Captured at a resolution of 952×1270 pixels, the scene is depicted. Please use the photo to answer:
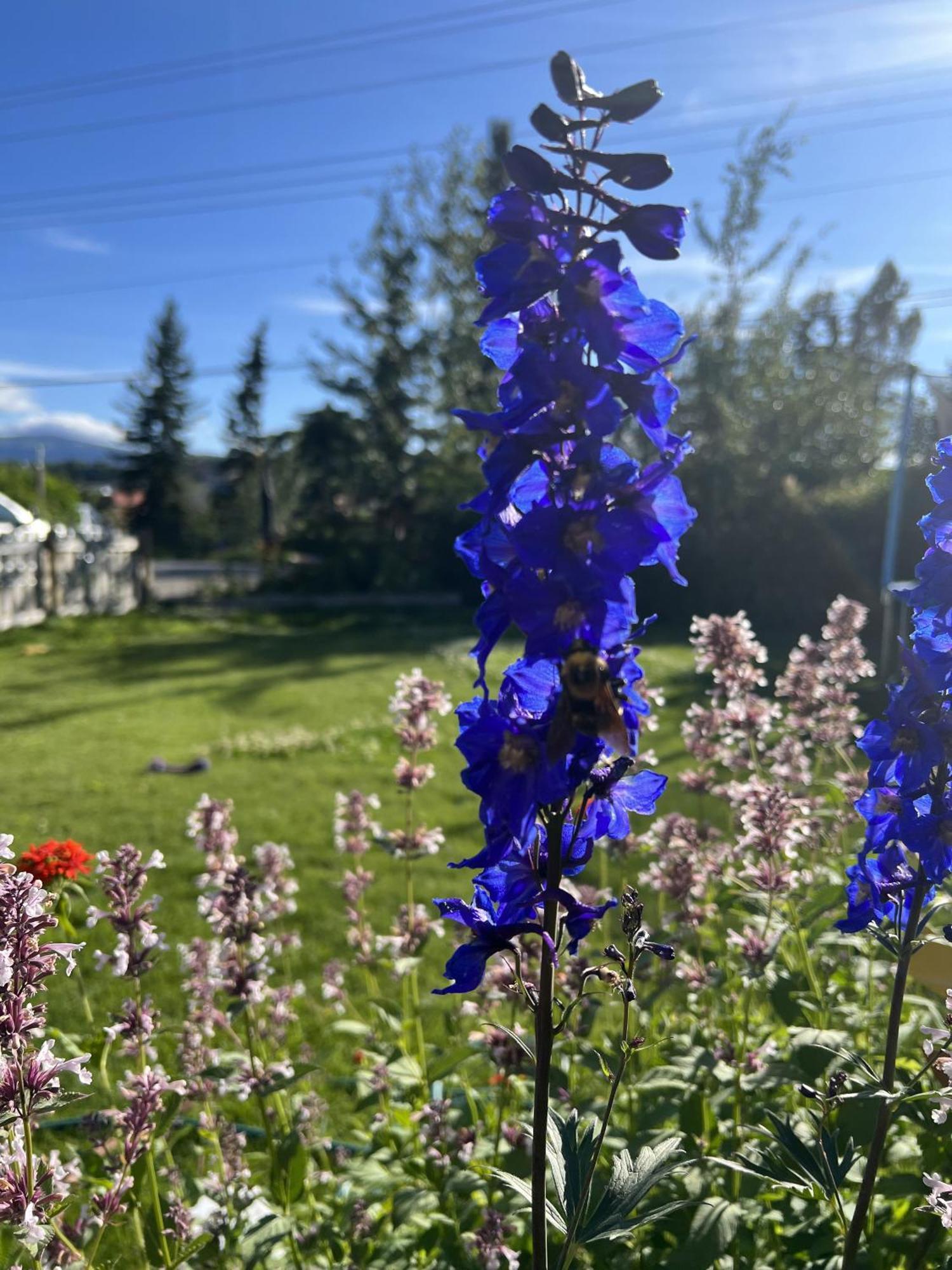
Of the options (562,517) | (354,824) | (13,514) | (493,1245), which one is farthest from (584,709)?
(13,514)

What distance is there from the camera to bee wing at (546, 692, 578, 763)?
3.76ft

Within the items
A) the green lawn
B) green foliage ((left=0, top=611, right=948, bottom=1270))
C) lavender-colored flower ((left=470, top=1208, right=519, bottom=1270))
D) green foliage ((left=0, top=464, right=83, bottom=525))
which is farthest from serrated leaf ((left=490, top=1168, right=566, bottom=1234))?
green foliage ((left=0, top=464, right=83, bottom=525))

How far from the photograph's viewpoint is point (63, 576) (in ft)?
62.7

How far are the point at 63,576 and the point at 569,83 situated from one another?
19776 millimetres

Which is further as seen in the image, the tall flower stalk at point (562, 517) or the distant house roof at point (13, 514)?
the distant house roof at point (13, 514)

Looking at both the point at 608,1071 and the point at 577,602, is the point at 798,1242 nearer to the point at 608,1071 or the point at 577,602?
the point at 608,1071

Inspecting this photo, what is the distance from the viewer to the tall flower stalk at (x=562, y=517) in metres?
1.17

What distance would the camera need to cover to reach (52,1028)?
6.88ft

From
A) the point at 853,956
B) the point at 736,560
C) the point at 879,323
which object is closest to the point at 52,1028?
the point at 853,956

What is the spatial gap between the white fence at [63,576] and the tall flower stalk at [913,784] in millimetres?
18120

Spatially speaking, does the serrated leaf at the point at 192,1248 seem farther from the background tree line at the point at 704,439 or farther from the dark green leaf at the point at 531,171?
the background tree line at the point at 704,439

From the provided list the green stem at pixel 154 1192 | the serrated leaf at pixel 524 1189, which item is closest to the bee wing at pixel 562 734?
the serrated leaf at pixel 524 1189

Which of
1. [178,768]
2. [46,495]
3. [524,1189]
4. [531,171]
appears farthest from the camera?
[46,495]

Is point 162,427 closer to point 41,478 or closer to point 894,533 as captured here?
point 41,478
